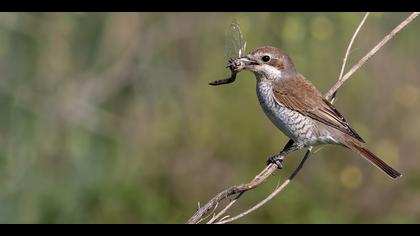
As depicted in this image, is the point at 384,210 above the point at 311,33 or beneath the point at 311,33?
beneath

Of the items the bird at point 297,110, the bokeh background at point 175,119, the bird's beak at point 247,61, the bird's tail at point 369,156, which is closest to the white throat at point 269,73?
the bird at point 297,110

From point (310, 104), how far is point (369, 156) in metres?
0.50

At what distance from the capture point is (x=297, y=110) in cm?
560

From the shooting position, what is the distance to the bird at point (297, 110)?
5.47 metres

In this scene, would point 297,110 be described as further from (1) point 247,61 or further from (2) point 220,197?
(2) point 220,197

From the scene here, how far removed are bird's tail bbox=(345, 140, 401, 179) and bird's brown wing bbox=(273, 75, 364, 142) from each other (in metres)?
0.05

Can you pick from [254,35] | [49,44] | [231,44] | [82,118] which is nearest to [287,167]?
[254,35]

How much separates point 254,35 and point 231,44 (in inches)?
94.1

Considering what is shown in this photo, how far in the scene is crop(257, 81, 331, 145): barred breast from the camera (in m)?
5.47

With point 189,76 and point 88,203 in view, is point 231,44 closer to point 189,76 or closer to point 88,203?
point 88,203

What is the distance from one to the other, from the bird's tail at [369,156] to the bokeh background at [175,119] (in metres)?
1.31

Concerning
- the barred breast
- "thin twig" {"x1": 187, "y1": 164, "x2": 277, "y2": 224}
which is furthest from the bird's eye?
"thin twig" {"x1": 187, "y1": 164, "x2": 277, "y2": 224}

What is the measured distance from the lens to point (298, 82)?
574 cm

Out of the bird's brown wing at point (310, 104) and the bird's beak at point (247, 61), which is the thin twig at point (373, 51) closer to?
the bird's brown wing at point (310, 104)
